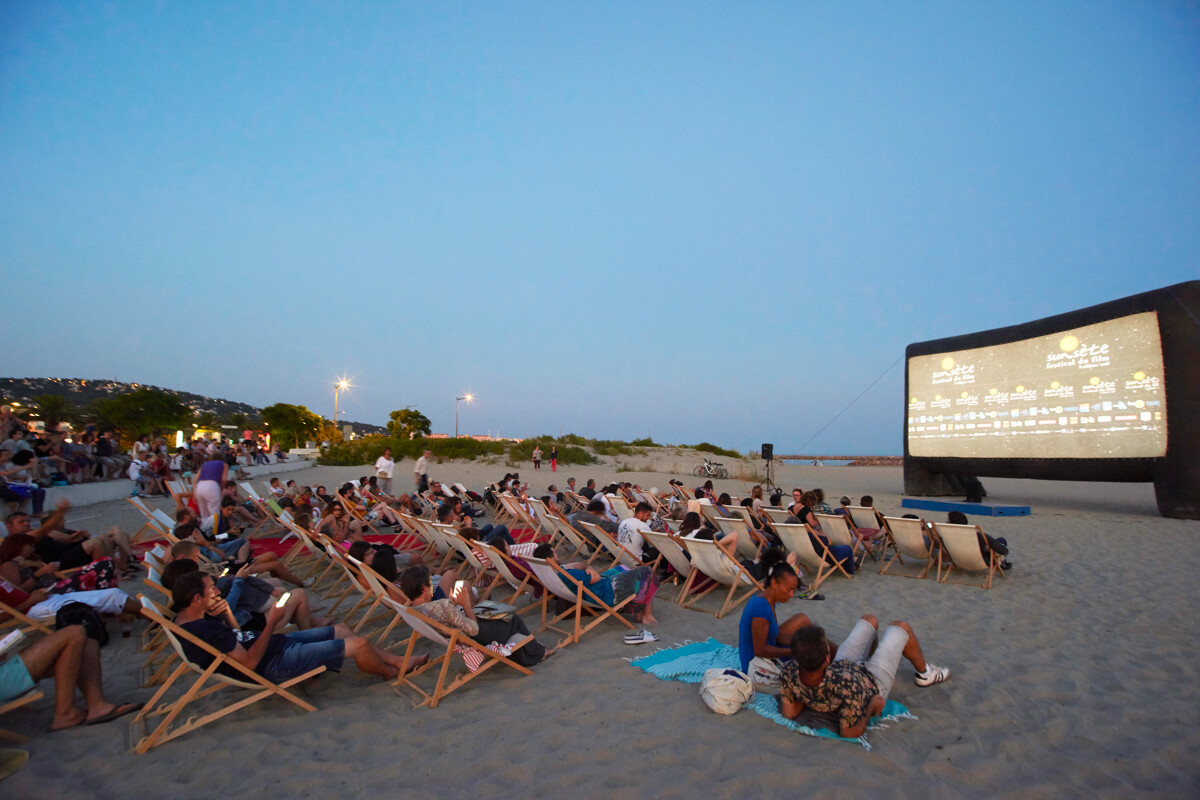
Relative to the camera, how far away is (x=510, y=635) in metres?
3.48

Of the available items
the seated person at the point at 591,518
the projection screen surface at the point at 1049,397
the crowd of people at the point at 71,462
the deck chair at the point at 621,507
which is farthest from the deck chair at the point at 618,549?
the projection screen surface at the point at 1049,397

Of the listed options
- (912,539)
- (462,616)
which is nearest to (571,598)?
(462,616)

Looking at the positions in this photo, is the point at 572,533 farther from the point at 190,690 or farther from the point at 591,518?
the point at 190,690

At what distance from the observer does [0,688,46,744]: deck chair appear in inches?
94.3

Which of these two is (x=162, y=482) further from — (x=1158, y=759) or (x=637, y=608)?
(x=1158, y=759)

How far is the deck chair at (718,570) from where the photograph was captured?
4500 millimetres

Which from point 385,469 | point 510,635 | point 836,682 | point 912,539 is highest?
point 385,469

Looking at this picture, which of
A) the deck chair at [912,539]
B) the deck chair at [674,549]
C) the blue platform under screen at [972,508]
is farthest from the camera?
the blue platform under screen at [972,508]

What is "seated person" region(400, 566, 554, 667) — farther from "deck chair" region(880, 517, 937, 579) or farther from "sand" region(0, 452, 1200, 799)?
"deck chair" region(880, 517, 937, 579)

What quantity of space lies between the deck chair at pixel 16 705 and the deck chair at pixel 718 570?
3.81 metres

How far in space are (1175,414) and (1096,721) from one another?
981 centimetres

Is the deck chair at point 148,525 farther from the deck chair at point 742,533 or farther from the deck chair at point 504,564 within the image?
the deck chair at point 742,533

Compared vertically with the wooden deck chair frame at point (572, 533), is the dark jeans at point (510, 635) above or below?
below

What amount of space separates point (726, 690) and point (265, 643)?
2.33 m
